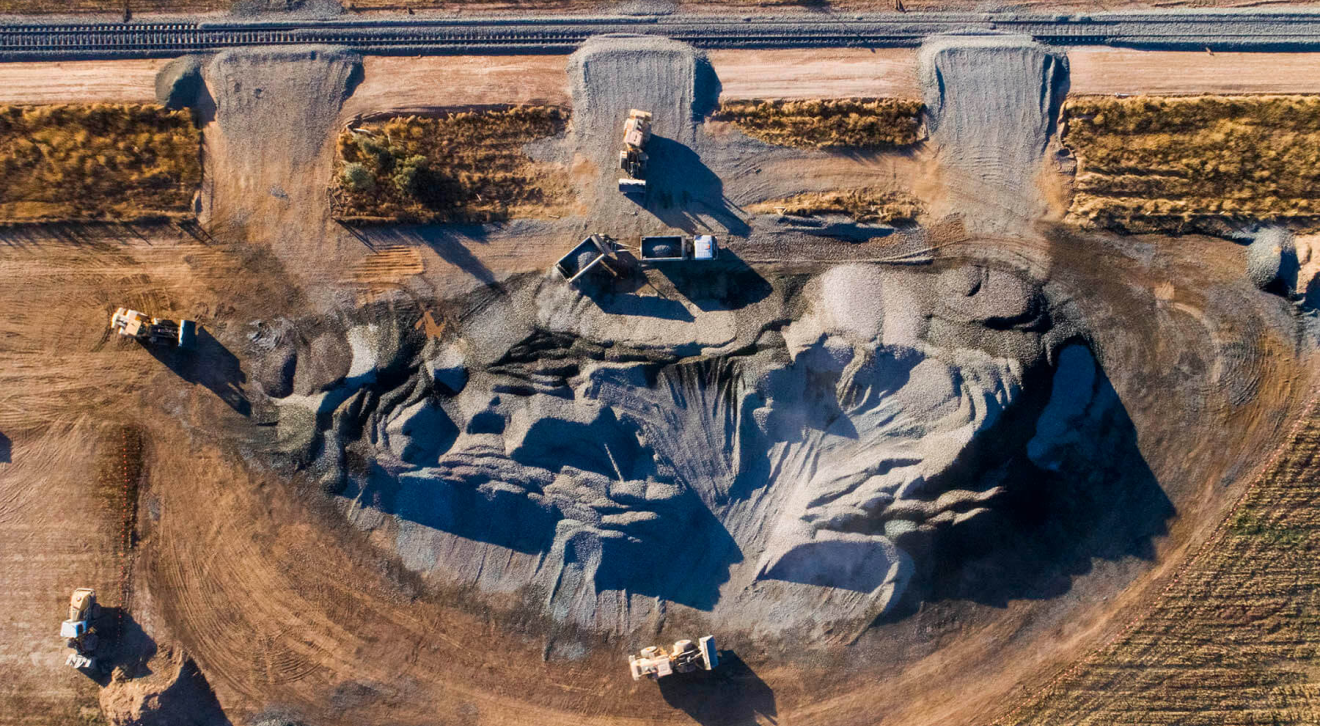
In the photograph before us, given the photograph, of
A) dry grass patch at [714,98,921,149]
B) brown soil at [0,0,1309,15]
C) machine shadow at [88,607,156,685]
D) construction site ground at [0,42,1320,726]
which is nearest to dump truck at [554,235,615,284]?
construction site ground at [0,42,1320,726]

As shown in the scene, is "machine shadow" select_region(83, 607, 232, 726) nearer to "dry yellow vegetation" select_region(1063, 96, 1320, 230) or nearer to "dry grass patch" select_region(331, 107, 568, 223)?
"dry grass patch" select_region(331, 107, 568, 223)

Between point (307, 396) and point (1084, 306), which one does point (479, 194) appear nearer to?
point (307, 396)

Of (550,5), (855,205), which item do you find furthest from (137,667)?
(855,205)

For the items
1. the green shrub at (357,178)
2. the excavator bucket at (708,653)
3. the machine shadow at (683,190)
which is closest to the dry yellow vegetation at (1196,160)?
the machine shadow at (683,190)

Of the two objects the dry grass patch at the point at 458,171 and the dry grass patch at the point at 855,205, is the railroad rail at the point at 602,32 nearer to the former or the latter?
the dry grass patch at the point at 458,171

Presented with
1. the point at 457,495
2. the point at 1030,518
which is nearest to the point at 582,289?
the point at 457,495

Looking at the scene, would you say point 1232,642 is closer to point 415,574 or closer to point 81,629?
point 415,574
